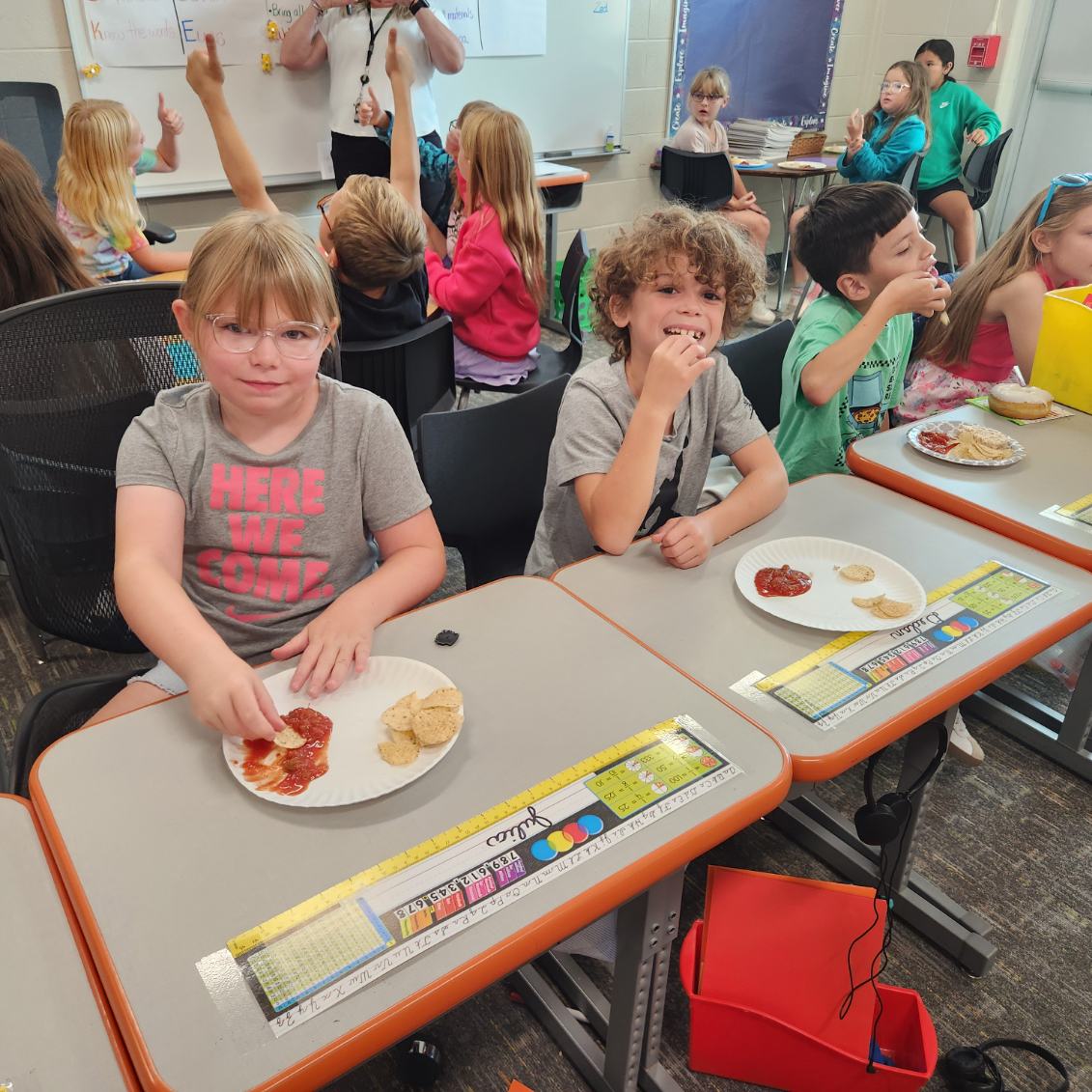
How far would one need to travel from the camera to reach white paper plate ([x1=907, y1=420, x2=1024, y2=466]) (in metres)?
1.55

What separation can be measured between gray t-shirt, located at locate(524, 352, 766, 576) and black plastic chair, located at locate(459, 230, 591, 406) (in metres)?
1.03


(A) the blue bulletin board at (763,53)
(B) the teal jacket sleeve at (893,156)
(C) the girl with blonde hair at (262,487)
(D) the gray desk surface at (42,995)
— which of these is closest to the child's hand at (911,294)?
→ (C) the girl with blonde hair at (262,487)

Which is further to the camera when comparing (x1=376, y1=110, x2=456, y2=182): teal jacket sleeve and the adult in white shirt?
(x1=376, y1=110, x2=456, y2=182): teal jacket sleeve

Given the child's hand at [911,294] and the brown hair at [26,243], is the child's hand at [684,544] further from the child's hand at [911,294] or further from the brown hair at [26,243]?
the brown hair at [26,243]

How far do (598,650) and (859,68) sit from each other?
607cm

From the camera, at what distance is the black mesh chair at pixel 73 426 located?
124 cm

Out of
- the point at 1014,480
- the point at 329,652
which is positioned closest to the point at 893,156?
the point at 1014,480

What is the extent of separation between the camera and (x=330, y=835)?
81 cm

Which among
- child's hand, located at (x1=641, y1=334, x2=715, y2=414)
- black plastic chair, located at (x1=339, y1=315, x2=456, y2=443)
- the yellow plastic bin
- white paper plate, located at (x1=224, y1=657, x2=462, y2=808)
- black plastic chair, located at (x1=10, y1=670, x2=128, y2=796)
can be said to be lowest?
black plastic chair, located at (x1=10, y1=670, x2=128, y2=796)

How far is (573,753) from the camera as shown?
0.91 m

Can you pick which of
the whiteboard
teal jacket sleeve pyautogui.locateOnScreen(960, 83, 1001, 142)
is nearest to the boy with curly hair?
the whiteboard

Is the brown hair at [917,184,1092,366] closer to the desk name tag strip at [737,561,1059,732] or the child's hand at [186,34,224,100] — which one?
the desk name tag strip at [737,561,1059,732]

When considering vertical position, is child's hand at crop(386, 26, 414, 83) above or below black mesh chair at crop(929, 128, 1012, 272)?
above

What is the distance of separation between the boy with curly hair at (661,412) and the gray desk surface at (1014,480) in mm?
229
